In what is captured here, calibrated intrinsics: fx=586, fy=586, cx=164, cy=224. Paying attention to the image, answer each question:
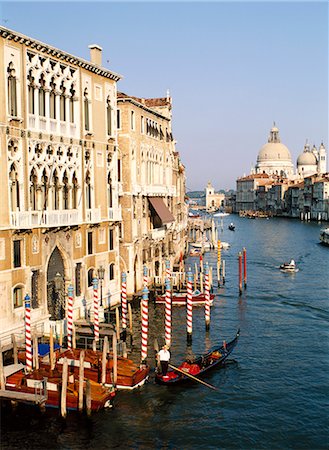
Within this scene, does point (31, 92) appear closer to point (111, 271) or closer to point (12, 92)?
point (12, 92)

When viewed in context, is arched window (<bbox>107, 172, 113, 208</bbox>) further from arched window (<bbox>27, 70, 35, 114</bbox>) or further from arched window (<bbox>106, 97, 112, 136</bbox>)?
arched window (<bbox>27, 70, 35, 114</bbox>)

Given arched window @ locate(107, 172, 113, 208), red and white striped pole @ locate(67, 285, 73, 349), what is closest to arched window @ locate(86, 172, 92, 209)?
arched window @ locate(107, 172, 113, 208)

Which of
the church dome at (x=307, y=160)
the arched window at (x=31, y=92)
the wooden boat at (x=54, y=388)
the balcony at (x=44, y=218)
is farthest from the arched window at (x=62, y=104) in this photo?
the church dome at (x=307, y=160)

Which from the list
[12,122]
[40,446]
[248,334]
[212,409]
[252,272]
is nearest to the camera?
[40,446]

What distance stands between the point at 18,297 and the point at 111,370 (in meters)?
4.18

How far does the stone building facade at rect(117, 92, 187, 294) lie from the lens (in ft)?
86.3

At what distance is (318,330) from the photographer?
2312cm

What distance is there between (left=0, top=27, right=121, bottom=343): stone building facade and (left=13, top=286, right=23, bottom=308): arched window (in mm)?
31

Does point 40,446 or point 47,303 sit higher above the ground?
point 47,303

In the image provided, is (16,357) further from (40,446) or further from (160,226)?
(160,226)

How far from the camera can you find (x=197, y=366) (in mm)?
17031

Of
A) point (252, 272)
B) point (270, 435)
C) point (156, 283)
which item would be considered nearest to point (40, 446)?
point (270, 435)

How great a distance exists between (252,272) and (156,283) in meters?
11.6

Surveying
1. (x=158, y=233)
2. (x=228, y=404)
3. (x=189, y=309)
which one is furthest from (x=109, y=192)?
(x=228, y=404)
